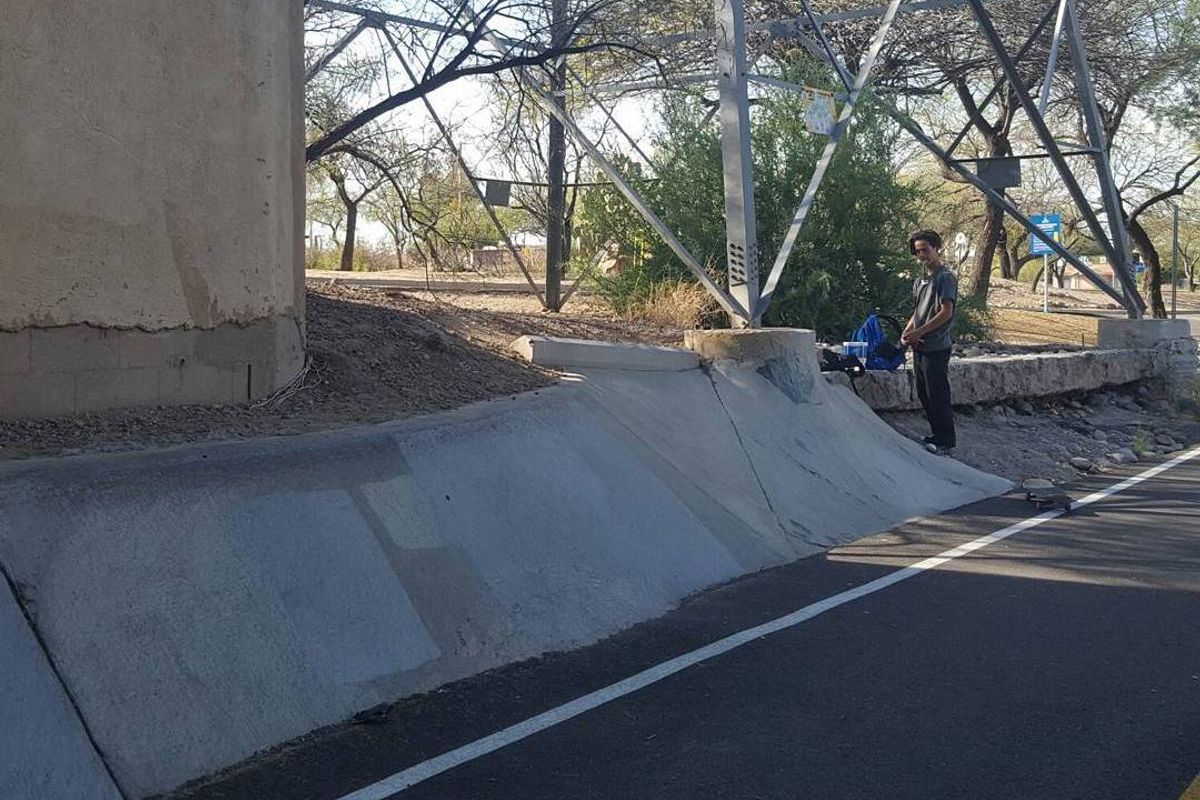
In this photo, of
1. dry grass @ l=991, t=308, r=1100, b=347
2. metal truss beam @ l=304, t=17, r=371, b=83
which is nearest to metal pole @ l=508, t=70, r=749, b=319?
metal truss beam @ l=304, t=17, r=371, b=83

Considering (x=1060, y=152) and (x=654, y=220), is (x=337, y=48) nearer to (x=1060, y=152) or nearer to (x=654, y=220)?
(x=654, y=220)

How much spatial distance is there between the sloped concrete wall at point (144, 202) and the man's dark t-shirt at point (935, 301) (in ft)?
20.8

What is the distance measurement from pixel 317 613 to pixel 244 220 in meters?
2.65

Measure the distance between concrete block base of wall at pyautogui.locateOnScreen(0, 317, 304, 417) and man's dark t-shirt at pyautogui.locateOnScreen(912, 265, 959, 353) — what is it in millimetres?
6366

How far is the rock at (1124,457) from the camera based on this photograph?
1360 centimetres

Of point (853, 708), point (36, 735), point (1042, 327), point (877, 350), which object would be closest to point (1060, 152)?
point (877, 350)

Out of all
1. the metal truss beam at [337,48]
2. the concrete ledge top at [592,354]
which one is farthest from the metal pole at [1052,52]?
the metal truss beam at [337,48]

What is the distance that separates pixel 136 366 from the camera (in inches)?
261

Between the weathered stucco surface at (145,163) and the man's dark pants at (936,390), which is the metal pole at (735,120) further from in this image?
the weathered stucco surface at (145,163)

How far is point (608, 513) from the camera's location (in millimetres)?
7645

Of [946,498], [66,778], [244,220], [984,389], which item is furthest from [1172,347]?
[66,778]

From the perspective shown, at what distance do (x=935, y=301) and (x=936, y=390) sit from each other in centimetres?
87

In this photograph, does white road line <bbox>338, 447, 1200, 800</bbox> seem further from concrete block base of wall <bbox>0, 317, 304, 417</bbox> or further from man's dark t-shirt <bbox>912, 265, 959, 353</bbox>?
man's dark t-shirt <bbox>912, 265, 959, 353</bbox>

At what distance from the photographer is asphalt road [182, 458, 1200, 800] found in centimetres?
455
